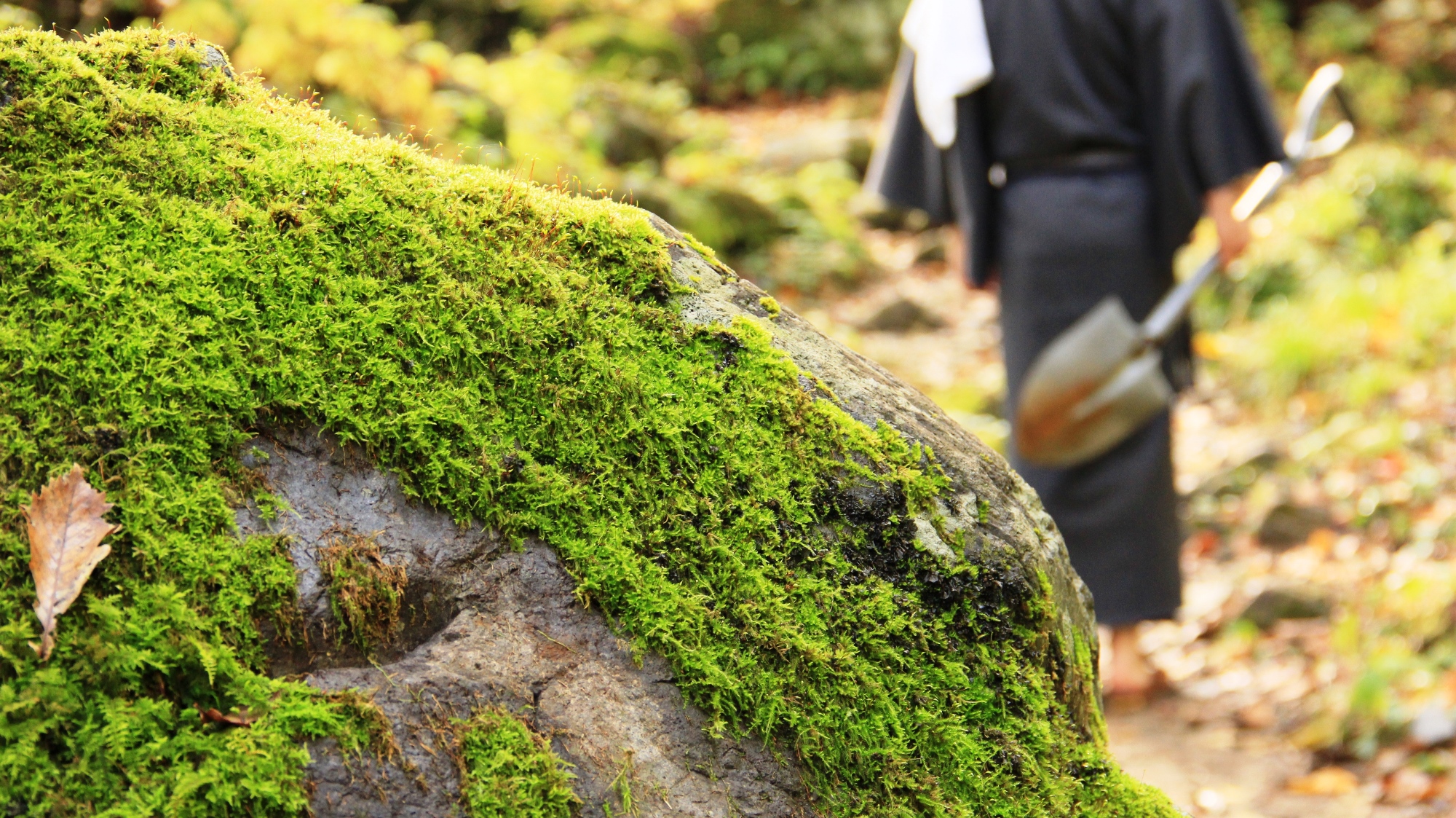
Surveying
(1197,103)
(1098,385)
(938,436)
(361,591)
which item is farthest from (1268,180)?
(361,591)

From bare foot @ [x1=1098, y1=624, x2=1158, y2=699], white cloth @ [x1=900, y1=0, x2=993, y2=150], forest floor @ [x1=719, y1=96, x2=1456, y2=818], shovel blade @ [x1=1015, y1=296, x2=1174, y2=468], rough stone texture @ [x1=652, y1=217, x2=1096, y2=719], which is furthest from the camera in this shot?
bare foot @ [x1=1098, y1=624, x2=1158, y2=699]

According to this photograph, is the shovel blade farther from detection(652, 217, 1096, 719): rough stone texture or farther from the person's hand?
detection(652, 217, 1096, 719): rough stone texture

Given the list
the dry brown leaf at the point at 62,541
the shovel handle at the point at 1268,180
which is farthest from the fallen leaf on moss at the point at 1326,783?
the dry brown leaf at the point at 62,541

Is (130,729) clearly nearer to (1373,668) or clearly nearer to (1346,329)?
(1373,668)

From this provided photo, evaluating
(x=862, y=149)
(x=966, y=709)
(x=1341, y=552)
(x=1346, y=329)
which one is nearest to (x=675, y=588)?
(x=966, y=709)

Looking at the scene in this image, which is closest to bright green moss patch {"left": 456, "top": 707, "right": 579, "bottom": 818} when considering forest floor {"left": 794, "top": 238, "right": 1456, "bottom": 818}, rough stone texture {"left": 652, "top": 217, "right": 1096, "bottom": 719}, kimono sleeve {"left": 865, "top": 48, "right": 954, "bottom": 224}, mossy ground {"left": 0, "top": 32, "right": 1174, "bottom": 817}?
mossy ground {"left": 0, "top": 32, "right": 1174, "bottom": 817}

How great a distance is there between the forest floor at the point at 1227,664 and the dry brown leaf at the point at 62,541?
7.69 ft

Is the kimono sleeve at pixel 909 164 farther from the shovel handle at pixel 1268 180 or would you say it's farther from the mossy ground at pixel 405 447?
the mossy ground at pixel 405 447

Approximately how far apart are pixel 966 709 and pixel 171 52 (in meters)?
1.36

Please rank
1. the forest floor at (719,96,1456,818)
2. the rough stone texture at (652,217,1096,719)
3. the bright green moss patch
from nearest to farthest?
the bright green moss patch → the rough stone texture at (652,217,1096,719) → the forest floor at (719,96,1456,818)

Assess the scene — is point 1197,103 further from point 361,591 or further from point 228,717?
point 228,717

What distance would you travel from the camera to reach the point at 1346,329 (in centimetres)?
632

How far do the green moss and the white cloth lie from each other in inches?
129

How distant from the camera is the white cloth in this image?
12.9 feet
